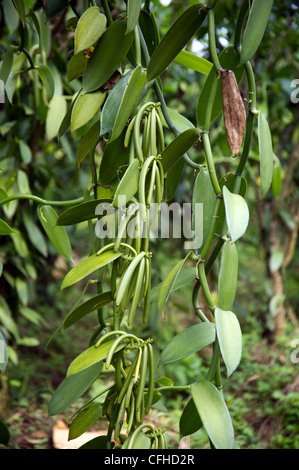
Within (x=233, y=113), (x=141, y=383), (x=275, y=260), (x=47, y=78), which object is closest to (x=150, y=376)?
(x=141, y=383)

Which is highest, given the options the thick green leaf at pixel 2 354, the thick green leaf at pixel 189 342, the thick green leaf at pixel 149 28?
the thick green leaf at pixel 149 28

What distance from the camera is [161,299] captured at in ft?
1.22

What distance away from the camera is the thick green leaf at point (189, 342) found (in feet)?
1.23

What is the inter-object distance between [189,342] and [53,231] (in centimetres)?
22

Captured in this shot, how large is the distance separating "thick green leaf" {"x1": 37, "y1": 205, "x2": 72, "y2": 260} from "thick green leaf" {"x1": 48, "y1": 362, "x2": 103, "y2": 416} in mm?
157

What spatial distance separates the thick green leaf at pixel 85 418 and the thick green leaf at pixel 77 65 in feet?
1.11

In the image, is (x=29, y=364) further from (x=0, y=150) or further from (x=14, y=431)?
(x=0, y=150)

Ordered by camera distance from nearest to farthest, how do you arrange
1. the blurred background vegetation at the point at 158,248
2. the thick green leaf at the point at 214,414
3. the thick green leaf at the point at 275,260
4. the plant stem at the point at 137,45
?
the thick green leaf at the point at 214,414 → the plant stem at the point at 137,45 → the blurred background vegetation at the point at 158,248 → the thick green leaf at the point at 275,260

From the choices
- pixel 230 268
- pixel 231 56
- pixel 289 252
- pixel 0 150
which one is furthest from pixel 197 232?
pixel 289 252

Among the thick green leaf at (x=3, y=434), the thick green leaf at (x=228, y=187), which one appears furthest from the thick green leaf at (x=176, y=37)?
the thick green leaf at (x=3, y=434)

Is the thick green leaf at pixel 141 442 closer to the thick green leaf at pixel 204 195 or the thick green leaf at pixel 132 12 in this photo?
the thick green leaf at pixel 204 195

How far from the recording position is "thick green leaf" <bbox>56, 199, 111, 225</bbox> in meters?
0.42

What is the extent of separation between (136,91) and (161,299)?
188mm

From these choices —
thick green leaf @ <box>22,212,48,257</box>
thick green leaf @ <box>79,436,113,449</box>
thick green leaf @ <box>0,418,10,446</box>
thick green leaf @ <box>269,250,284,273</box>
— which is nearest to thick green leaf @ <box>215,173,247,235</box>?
thick green leaf @ <box>79,436,113,449</box>
